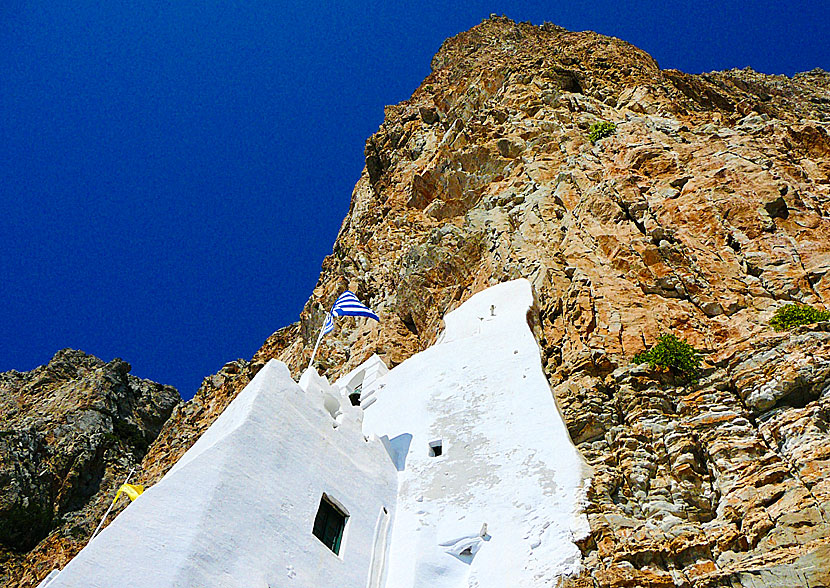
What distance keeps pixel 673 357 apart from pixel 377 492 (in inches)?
293

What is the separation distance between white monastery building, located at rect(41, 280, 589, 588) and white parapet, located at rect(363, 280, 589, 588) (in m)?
0.03

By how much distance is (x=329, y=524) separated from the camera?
14.3m

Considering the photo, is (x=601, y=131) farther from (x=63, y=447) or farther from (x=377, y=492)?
(x=63, y=447)

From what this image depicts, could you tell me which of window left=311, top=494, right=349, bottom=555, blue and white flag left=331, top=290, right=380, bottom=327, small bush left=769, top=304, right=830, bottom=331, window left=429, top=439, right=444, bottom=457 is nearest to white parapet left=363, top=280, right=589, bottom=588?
window left=429, top=439, right=444, bottom=457

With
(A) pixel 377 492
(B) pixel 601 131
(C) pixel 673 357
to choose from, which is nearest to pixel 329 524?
(A) pixel 377 492

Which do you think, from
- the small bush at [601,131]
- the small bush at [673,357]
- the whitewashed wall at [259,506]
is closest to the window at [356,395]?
the whitewashed wall at [259,506]

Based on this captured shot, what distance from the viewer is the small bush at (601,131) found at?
2655cm

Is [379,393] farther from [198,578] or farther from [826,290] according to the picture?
[826,290]

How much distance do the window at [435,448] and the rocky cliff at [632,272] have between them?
10.7ft

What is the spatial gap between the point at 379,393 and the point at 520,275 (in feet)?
19.5

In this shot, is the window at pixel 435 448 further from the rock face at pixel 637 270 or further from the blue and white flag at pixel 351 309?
the blue and white flag at pixel 351 309

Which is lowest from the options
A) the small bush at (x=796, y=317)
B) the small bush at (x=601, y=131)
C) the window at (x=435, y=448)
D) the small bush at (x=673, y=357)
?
the window at (x=435, y=448)

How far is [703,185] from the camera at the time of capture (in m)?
20.8

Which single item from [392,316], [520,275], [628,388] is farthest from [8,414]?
[628,388]
